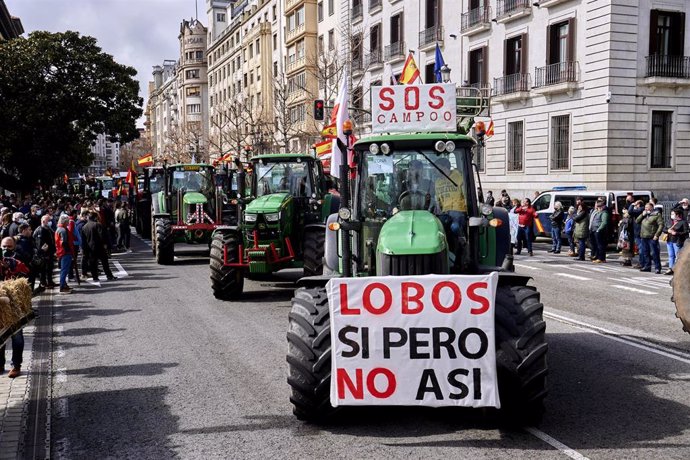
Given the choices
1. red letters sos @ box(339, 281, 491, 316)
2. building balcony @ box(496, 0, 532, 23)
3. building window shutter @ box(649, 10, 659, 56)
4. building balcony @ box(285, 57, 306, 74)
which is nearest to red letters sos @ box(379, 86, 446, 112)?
red letters sos @ box(339, 281, 491, 316)

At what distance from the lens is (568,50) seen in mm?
27141

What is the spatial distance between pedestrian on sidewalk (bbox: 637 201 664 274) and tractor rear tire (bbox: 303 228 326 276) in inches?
330

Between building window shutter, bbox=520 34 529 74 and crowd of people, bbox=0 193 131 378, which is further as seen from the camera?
building window shutter, bbox=520 34 529 74

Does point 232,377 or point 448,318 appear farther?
point 232,377

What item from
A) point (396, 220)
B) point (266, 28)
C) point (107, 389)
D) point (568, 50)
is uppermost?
point (266, 28)

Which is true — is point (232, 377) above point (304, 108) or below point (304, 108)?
below

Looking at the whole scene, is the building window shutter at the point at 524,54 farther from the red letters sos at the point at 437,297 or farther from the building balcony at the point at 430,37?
the red letters sos at the point at 437,297

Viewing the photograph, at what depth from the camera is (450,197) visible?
7.21 metres

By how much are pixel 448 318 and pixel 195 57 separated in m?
94.1

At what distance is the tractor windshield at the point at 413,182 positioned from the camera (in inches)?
283

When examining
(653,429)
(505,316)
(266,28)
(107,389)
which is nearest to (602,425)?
(653,429)

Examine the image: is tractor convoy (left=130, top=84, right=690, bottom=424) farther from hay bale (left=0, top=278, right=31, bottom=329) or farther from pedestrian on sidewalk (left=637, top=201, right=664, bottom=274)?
pedestrian on sidewalk (left=637, top=201, right=664, bottom=274)

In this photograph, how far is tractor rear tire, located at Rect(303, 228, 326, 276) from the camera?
12406 millimetres

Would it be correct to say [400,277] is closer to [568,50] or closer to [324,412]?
[324,412]
